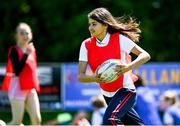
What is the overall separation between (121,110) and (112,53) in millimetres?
657

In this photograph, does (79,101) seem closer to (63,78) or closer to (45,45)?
(63,78)

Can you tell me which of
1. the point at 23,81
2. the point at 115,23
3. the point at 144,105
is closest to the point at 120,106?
the point at 115,23

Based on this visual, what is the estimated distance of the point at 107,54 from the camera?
25.9 feet

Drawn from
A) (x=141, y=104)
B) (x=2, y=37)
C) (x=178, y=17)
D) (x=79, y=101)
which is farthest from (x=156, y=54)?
(x=141, y=104)

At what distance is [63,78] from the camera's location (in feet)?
58.9

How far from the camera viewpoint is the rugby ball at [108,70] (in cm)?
767

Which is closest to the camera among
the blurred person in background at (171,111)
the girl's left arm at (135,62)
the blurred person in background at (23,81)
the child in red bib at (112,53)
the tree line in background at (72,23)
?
the girl's left arm at (135,62)

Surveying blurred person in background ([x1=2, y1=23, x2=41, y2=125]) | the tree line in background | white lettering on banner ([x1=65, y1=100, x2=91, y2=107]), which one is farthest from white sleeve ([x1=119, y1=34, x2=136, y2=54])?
the tree line in background

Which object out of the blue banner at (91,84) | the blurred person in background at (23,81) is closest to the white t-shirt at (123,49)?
the blurred person in background at (23,81)

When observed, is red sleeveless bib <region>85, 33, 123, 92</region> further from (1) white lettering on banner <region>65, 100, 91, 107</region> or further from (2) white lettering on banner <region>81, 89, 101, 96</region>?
(1) white lettering on banner <region>65, 100, 91, 107</region>

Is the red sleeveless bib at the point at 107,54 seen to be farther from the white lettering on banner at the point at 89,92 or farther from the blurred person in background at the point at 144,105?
the white lettering on banner at the point at 89,92

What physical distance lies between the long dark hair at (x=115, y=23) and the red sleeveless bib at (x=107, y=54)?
0.10m

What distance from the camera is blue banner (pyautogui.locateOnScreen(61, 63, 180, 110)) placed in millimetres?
17938

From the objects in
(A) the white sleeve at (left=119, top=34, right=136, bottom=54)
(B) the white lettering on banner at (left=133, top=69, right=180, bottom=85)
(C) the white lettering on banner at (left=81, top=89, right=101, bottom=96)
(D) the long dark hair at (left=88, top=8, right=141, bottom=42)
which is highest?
(D) the long dark hair at (left=88, top=8, right=141, bottom=42)
